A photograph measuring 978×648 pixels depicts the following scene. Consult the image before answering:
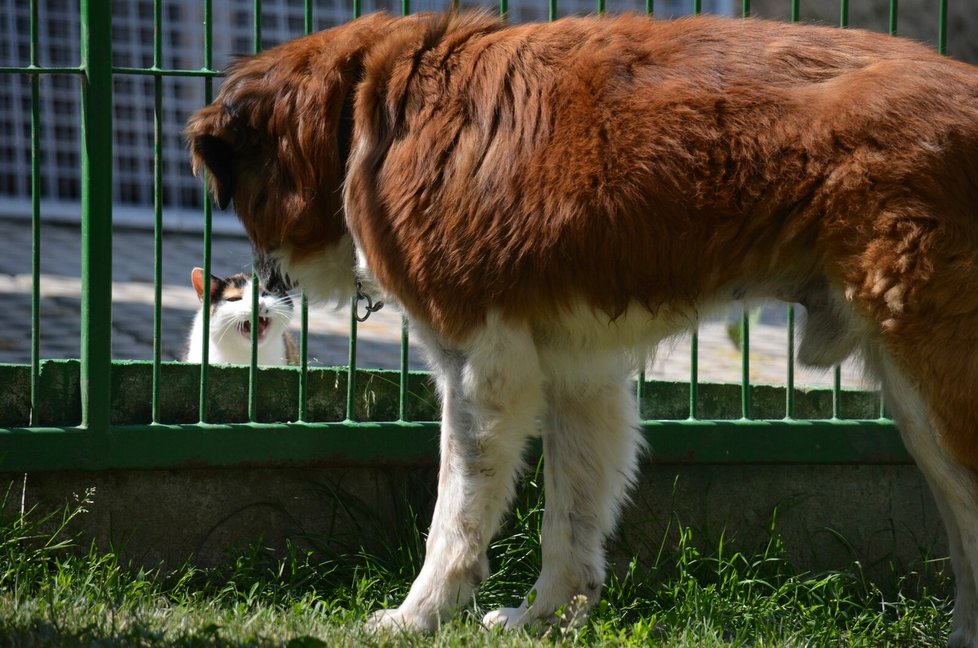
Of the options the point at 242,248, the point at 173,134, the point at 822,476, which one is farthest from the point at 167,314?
the point at 822,476

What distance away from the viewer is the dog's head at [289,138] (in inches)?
165

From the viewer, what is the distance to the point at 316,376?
5.07 m

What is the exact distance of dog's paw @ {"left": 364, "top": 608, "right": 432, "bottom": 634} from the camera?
12.9 feet

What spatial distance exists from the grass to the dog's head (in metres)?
1.17

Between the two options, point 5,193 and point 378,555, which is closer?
A: point 378,555

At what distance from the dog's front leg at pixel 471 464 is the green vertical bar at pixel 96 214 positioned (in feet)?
4.43

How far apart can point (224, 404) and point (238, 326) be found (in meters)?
1.98

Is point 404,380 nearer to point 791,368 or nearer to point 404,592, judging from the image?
point 404,592

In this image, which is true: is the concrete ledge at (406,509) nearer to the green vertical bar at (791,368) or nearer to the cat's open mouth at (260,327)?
the green vertical bar at (791,368)

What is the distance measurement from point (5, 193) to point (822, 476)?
11.8 meters

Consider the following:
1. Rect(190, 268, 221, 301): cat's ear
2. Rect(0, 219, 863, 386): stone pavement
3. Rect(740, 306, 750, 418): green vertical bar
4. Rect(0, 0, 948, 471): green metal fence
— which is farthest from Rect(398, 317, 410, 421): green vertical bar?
Rect(0, 219, 863, 386): stone pavement

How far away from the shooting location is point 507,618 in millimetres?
4219

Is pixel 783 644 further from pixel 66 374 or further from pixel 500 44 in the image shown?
pixel 66 374

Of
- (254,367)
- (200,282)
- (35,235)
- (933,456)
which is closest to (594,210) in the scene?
(933,456)
